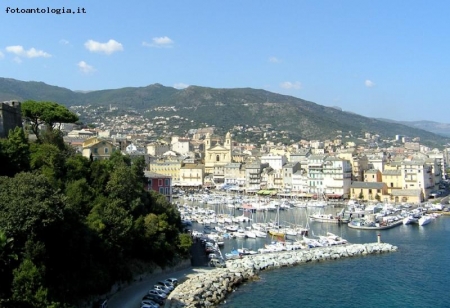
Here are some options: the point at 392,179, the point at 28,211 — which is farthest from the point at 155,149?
the point at 28,211

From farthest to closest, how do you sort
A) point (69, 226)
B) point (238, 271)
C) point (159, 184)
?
point (159, 184), point (238, 271), point (69, 226)

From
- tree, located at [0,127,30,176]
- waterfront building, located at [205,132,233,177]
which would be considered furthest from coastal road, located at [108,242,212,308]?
waterfront building, located at [205,132,233,177]

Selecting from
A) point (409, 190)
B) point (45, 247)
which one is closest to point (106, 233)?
point (45, 247)

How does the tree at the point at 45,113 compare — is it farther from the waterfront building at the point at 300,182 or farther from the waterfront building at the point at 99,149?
the waterfront building at the point at 300,182

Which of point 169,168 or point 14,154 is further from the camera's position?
point 169,168

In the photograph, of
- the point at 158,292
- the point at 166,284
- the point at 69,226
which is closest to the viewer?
the point at 69,226

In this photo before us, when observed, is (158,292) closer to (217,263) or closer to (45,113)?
(217,263)

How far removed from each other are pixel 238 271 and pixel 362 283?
16.2 ft

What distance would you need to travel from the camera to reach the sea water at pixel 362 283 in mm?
17578

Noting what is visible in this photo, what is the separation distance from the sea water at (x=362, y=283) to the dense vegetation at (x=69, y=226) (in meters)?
3.98

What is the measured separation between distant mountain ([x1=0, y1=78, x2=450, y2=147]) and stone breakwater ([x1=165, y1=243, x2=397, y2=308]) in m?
99.9

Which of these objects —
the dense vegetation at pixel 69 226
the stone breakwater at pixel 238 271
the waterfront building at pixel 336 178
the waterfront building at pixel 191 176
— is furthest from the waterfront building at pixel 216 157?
the dense vegetation at pixel 69 226

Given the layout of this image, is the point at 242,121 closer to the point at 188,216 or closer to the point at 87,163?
the point at 188,216

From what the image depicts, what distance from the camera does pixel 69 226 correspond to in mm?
Result: 12711
